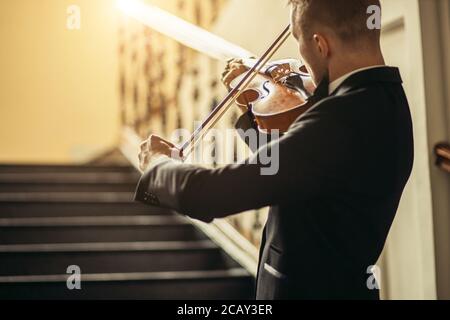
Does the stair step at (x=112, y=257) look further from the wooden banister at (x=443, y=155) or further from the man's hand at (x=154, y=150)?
the man's hand at (x=154, y=150)

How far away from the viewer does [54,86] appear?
4.73m

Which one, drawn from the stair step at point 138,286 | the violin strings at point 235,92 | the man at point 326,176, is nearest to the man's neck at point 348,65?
the man at point 326,176

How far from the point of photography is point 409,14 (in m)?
1.83

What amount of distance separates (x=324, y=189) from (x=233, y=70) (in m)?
0.53

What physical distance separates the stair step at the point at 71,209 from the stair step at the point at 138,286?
606 mm

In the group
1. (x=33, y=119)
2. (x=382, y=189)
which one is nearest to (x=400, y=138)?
(x=382, y=189)

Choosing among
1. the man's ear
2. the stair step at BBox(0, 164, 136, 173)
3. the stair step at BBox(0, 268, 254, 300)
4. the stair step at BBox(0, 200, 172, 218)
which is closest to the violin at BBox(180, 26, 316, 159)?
the man's ear

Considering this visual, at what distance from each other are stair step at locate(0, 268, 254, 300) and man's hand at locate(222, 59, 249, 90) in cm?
125

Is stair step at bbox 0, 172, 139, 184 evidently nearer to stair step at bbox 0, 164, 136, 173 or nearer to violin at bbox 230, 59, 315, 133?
stair step at bbox 0, 164, 136, 173

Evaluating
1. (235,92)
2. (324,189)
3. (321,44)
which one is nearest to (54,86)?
(235,92)

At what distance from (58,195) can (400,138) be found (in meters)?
2.40

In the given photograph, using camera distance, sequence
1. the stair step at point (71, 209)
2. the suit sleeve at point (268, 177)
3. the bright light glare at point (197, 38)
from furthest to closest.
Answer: the stair step at point (71, 209) → the bright light glare at point (197, 38) → the suit sleeve at point (268, 177)

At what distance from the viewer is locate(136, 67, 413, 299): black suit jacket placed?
0.90m

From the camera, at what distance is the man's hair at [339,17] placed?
3.26 feet
